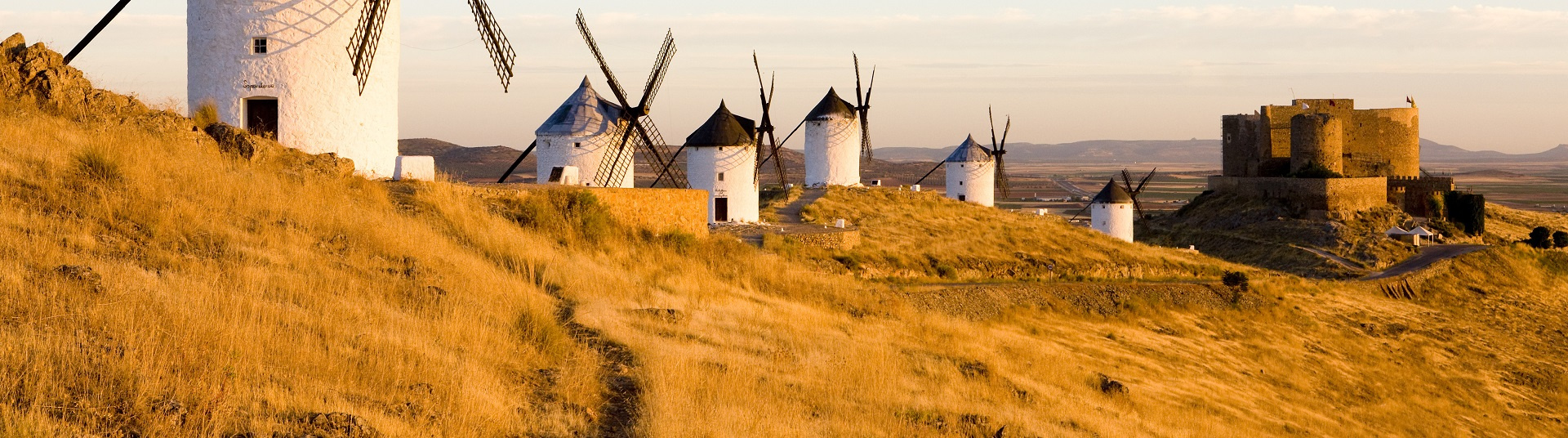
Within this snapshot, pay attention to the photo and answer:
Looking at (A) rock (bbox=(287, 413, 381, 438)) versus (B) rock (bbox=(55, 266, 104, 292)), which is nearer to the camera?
(A) rock (bbox=(287, 413, 381, 438))

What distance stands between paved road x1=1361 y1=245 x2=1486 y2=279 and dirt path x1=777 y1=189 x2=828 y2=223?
579 inches

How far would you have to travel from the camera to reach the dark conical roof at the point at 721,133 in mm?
29266

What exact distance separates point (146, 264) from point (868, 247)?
1942 centimetres

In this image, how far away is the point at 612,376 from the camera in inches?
318

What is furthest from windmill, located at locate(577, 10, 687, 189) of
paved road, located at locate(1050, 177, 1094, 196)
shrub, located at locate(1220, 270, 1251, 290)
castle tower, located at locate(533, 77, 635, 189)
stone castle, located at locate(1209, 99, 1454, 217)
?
Answer: paved road, located at locate(1050, 177, 1094, 196)

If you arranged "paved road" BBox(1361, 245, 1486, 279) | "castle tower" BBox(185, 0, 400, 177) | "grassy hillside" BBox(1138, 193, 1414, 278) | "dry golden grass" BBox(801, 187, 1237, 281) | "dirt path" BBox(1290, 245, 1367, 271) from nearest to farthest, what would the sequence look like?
1. "castle tower" BBox(185, 0, 400, 177)
2. "dry golden grass" BBox(801, 187, 1237, 281)
3. "paved road" BBox(1361, 245, 1486, 279)
4. "dirt path" BBox(1290, 245, 1367, 271)
5. "grassy hillside" BBox(1138, 193, 1414, 278)

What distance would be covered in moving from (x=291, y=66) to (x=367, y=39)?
3.06ft

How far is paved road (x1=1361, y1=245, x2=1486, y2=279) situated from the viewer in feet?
102

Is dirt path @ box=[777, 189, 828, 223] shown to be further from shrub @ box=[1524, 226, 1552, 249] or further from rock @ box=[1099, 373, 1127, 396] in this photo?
shrub @ box=[1524, 226, 1552, 249]

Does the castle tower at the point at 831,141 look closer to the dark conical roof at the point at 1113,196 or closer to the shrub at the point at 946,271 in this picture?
the dark conical roof at the point at 1113,196

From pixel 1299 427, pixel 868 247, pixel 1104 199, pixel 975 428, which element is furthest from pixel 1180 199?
pixel 975 428

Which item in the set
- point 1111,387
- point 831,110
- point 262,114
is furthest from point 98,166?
point 831,110

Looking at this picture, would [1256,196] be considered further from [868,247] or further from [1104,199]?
[868,247]

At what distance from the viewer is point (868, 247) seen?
26359mm
